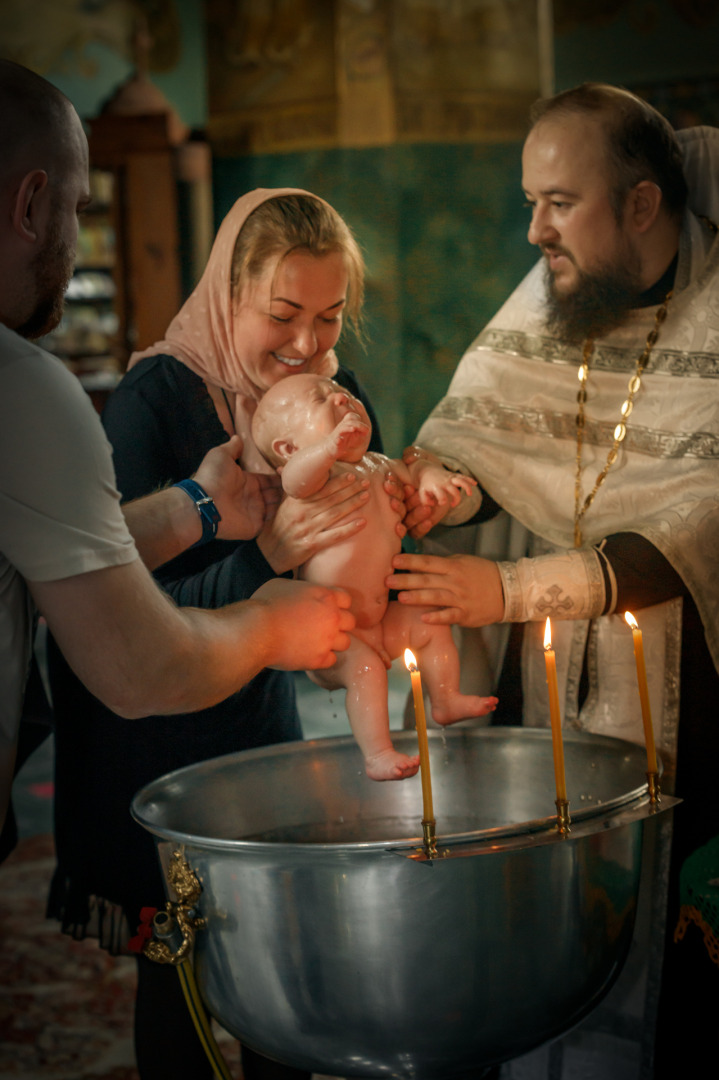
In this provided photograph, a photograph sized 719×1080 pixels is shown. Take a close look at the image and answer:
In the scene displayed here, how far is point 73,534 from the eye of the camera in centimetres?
120

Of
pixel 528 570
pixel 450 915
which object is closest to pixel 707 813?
pixel 528 570

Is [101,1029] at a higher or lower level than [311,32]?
lower

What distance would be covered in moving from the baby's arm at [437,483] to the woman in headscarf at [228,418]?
0.45 ft

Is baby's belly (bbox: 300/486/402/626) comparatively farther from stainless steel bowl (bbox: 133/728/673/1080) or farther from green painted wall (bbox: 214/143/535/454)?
stainless steel bowl (bbox: 133/728/673/1080)

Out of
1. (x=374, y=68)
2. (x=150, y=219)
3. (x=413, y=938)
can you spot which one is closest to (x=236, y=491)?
(x=413, y=938)

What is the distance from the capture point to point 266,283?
5.14 ft

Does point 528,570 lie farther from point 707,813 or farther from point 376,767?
point 707,813

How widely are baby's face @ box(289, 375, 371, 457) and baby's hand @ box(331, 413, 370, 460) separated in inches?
0.9

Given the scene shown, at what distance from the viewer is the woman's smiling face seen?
1.57 meters

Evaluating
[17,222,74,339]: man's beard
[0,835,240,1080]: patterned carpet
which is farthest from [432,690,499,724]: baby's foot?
[0,835,240,1080]: patterned carpet

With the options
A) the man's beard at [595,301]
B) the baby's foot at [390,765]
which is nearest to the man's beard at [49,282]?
the baby's foot at [390,765]

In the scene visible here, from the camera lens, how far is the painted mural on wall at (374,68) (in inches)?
75.4

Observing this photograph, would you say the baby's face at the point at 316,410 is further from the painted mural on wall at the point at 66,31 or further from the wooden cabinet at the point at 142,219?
the painted mural on wall at the point at 66,31

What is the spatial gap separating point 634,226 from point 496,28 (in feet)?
1.82
